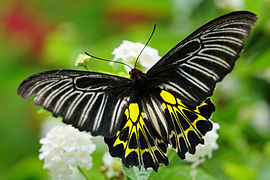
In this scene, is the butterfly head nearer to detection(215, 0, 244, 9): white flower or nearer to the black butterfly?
the black butterfly

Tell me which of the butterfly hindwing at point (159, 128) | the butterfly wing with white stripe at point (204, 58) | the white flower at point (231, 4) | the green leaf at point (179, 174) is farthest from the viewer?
the white flower at point (231, 4)

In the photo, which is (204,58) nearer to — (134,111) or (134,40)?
(134,111)

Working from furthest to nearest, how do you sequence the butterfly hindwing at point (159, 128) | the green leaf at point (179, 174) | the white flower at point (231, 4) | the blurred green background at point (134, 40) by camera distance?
the white flower at point (231, 4) → the blurred green background at point (134, 40) → the green leaf at point (179, 174) → the butterfly hindwing at point (159, 128)

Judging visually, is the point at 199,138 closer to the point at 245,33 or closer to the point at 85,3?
the point at 245,33

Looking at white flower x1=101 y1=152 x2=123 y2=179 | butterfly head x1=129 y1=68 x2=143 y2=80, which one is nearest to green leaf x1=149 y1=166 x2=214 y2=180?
white flower x1=101 y1=152 x2=123 y2=179

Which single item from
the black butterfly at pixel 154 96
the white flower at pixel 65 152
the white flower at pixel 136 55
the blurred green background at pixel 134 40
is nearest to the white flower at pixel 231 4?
the blurred green background at pixel 134 40

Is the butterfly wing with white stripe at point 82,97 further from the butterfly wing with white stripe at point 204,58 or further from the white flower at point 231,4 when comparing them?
the white flower at point 231,4

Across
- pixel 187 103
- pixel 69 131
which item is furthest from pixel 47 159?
pixel 187 103

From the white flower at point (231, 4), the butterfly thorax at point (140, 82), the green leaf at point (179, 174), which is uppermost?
the white flower at point (231, 4)
